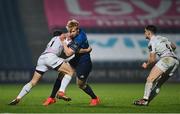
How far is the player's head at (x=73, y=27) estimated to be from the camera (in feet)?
40.4

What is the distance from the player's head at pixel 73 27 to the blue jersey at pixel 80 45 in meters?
0.12

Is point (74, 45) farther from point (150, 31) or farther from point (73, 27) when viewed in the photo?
point (150, 31)

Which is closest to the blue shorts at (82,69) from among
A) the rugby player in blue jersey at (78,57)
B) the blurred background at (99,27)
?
the rugby player in blue jersey at (78,57)

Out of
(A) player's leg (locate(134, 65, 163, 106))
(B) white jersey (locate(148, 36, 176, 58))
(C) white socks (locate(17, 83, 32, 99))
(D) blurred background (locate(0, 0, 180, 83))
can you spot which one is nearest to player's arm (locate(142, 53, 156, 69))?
(B) white jersey (locate(148, 36, 176, 58))

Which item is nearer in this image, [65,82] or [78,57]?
[65,82]

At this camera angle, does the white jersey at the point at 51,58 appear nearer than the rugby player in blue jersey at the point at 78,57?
No

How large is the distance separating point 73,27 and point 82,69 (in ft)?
2.83

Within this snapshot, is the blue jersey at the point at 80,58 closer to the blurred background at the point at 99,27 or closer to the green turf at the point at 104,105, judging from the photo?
the green turf at the point at 104,105

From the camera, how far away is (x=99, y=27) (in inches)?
921

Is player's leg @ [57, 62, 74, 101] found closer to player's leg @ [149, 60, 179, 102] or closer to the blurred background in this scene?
player's leg @ [149, 60, 179, 102]

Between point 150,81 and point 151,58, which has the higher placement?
point 151,58

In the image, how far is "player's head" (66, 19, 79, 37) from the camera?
12305 mm

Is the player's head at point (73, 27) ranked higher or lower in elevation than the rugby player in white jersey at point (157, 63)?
higher

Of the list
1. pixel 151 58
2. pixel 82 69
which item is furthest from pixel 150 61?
pixel 82 69
